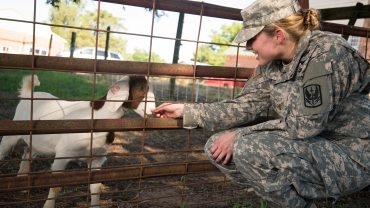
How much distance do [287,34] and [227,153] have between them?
0.90m

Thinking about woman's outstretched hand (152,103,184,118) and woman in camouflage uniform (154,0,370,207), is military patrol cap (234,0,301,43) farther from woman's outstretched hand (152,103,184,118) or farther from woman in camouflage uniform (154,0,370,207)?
woman's outstretched hand (152,103,184,118)

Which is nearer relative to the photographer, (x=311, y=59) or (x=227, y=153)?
(x=311, y=59)

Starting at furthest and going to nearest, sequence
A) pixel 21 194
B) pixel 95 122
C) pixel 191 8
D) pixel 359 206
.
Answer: pixel 359 206, pixel 21 194, pixel 191 8, pixel 95 122

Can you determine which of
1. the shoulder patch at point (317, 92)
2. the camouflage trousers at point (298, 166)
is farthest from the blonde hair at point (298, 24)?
the camouflage trousers at point (298, 166)

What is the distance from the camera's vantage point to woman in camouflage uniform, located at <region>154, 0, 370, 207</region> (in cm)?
247

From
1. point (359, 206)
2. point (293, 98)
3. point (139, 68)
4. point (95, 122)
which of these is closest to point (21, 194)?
point (95, 122)

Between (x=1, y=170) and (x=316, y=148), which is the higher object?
(x=316, y=148)

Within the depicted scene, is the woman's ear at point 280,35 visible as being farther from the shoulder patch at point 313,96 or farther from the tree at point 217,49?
the tree at point 217,49

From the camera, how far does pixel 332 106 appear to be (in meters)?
2.46

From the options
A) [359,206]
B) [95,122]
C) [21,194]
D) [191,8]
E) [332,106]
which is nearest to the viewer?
[332,106]

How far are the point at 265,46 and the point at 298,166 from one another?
0.81 metres

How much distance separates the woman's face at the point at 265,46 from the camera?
263cm

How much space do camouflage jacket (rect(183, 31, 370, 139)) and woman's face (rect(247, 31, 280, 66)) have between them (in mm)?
144

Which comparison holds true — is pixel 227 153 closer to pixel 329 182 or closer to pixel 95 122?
pixel 329 182
